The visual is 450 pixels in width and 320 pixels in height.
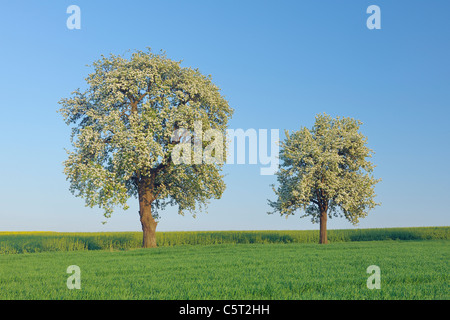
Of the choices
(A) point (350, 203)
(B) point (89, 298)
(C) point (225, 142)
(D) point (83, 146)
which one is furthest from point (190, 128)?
(B) point (89, 298)

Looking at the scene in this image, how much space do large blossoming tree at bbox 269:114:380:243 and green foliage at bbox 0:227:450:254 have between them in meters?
9.74

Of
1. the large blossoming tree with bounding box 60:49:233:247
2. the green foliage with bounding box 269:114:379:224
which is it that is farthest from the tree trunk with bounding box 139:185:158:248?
the green foliage with bounding box 269:114:379:224

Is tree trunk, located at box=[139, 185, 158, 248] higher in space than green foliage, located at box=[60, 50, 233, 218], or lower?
lower

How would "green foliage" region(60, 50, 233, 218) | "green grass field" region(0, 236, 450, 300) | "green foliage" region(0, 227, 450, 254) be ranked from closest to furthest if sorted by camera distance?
"green grass field" region(0, 236, 450, 300)
"green foliage" region(60, 50, 233, 218)
"green foliage" region(0, 227, 450, 254)

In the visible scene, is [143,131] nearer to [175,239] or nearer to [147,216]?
[147,216]

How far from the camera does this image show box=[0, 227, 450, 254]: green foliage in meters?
46.3

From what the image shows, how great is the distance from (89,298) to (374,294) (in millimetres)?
9588

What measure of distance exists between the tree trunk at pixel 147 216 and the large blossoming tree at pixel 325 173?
16315mm

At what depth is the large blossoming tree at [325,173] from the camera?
158ft

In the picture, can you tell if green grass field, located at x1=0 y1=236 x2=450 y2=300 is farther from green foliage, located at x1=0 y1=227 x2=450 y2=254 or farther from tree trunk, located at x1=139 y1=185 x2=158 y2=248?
green foliage, located at x1=0 y1=227 x2=450 y2=254

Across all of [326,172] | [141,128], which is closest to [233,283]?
[141,128]

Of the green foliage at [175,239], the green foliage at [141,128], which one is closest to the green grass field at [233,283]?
the green foliage at [141,128]

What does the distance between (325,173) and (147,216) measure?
21.3 meters

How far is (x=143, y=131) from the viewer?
3850cm
